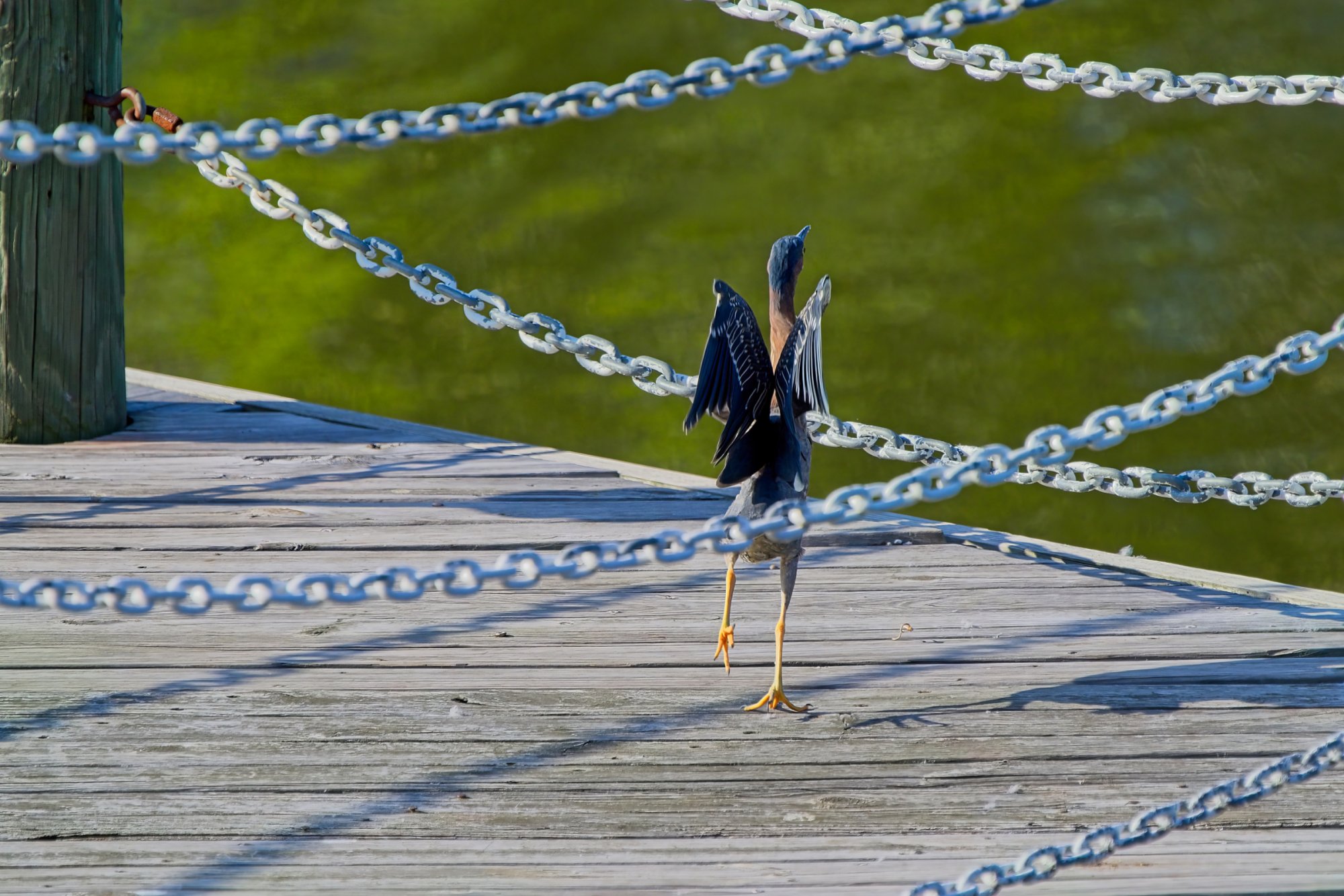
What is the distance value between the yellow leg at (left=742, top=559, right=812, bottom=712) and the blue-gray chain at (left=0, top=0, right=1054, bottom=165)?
0.93 meters

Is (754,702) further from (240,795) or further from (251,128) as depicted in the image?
(251,128)

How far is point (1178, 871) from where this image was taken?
194cm

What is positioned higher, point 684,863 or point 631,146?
point 631,146

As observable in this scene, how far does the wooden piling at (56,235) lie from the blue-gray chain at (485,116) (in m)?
2.25

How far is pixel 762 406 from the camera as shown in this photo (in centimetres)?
232

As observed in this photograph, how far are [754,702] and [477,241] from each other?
7395 millimetres

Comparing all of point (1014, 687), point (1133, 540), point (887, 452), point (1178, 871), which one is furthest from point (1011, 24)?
point (1178, 871)

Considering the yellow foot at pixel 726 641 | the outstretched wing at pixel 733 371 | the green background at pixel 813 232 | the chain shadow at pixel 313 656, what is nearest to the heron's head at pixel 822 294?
the outstretched wing at pixel 733 371

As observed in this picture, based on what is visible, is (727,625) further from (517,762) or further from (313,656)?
(313,656)

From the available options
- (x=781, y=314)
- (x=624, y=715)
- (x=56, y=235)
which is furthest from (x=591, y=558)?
(x=56, y=235)

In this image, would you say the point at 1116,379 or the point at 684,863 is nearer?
the point at 684,863

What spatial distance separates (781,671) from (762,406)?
0.47m

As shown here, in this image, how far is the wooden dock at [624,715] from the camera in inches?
77.2

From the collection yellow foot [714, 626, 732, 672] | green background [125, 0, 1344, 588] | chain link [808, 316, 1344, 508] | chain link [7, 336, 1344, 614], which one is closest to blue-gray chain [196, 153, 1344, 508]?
chain link [808, 316, 1344, 508]
